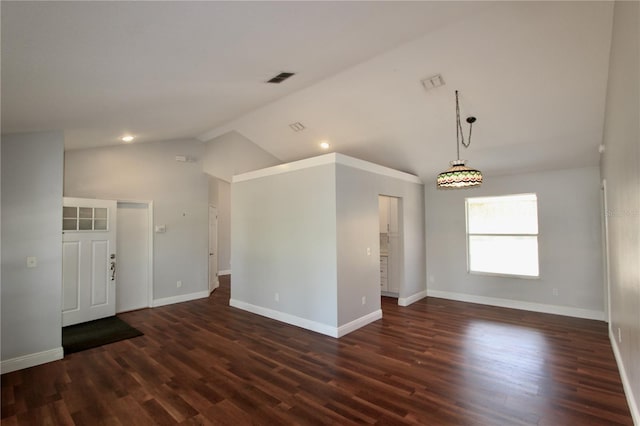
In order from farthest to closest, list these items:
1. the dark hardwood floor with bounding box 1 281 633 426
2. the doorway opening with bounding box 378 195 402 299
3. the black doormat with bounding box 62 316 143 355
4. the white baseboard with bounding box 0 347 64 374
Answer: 1. the doorway opening with bounding box 378 195 402 299
2. the black doormat with bounding box 62 316 143 355
3. the white baseboard with bounding box 0 347 64 374
4. the dark hardwood floor with bounding box 1 281 633 426

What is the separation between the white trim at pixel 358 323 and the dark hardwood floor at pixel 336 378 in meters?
0.10

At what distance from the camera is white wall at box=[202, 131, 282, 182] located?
6.51 meters

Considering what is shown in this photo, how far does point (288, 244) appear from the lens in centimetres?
491

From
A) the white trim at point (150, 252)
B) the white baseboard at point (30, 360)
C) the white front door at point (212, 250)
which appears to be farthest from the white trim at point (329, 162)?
the white baseboard at point (30, 360)

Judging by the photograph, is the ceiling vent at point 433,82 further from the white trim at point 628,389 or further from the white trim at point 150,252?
the white trim at point 150,252

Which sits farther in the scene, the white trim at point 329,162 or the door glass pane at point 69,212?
the door glass pane at point 69,212

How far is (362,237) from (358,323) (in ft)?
4.15

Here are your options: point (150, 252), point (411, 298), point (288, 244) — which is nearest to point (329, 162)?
point (288, 244)

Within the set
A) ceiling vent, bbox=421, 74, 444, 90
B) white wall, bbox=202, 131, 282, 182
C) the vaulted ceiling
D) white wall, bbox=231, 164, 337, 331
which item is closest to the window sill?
the vaulted ceiling

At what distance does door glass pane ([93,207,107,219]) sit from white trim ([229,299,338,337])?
263 centimetres

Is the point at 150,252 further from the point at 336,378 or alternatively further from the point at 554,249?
the point at 554,249

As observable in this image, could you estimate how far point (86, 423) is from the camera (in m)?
2.41

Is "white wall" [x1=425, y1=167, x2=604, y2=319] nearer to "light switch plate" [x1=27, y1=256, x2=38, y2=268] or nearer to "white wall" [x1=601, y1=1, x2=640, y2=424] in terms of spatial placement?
"white wall" [x1=601, y1=1, x2=640, y2=424]

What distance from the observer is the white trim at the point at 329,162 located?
441 centimetres
